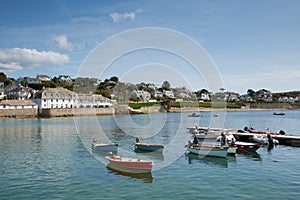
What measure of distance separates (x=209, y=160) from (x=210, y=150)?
0.97 meters

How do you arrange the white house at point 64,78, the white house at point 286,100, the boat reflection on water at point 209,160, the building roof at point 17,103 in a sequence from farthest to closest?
the white house at point 286,100 → the white house at point 64,78 → the building roof at point 17,103 → the boat reflection on water at point 209,160

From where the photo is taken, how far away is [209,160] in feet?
71.5

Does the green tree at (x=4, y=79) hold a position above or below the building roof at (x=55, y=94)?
above

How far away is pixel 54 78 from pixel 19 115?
267 ft

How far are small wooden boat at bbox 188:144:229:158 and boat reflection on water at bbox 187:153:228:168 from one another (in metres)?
0.31

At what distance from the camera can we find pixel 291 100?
18538cm

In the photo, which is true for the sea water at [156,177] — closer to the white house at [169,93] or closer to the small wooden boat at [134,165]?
the small wooden boat at [134,165]

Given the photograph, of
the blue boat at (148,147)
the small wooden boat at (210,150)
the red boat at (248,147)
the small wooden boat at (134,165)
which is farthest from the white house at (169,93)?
the small wooden boat at (134,165)

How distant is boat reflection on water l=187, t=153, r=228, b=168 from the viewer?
67.1 feet

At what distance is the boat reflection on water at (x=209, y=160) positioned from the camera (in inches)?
806

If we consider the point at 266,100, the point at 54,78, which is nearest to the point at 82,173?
the point at 54,78

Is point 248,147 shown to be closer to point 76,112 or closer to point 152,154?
point 152,154

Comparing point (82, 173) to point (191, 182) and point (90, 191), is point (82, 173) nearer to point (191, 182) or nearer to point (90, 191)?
point (90, 191)

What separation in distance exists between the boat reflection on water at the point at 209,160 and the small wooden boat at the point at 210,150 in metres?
0.31
